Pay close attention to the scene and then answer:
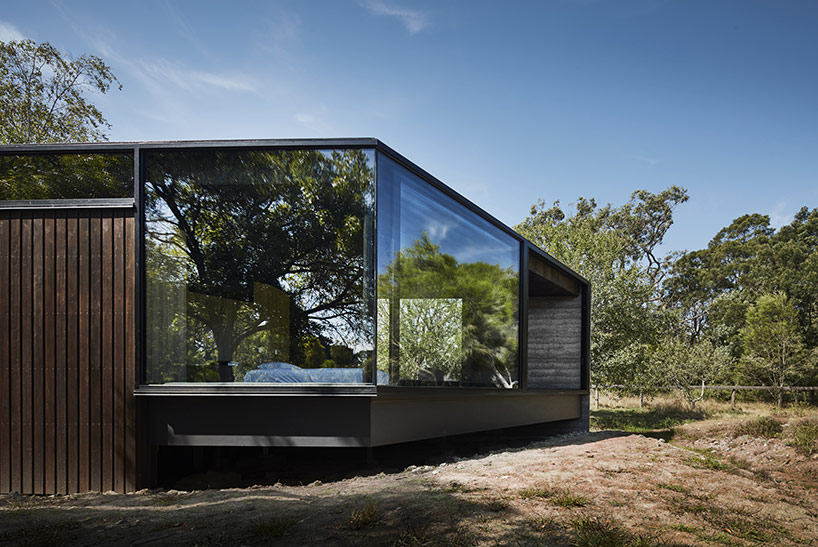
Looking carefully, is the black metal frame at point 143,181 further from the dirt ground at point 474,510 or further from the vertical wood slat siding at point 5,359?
the dirt ground at point 474,510

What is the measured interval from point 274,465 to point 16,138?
1365cm

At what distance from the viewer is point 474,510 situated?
12.2 ft

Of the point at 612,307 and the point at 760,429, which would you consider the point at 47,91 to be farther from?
the point at 760,429

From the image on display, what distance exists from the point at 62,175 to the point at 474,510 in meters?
4.89

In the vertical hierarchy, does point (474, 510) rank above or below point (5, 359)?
below

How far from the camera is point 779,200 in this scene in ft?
114

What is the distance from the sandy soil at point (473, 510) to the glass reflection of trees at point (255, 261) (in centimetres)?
120

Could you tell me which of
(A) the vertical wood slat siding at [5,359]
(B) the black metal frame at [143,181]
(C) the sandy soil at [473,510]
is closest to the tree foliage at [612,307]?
(C) the sandy soil at [473,510]

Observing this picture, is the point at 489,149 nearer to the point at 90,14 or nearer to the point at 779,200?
the point at 90,14

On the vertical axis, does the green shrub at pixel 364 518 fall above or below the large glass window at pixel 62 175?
below

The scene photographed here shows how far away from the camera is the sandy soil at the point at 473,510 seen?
10.7 feet

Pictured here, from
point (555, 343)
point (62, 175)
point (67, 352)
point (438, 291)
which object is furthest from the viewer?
point (555, 343)

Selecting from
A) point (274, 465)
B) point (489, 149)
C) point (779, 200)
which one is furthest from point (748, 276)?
point (274, 465)

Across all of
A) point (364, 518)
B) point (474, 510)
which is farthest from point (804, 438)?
point (364, 518)
